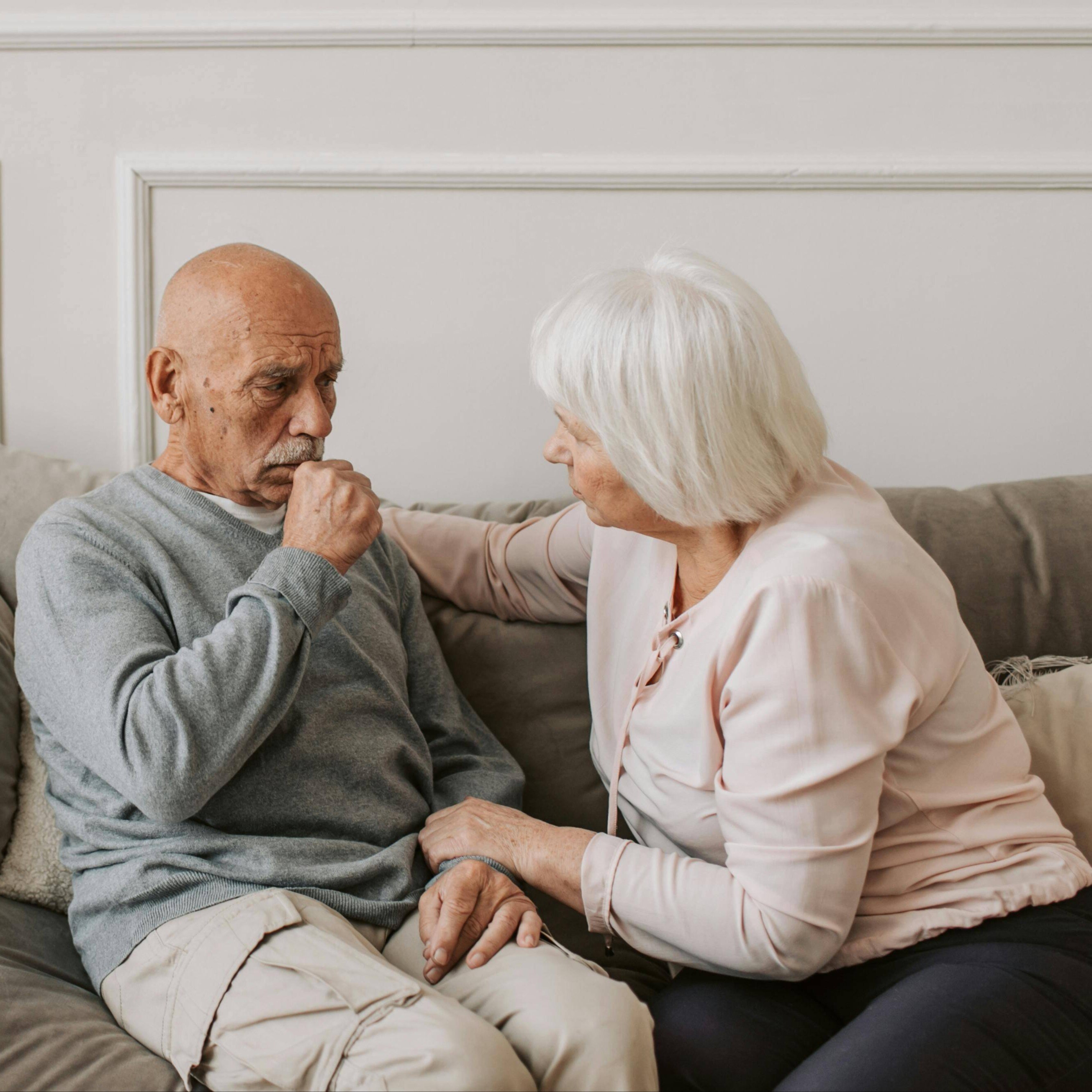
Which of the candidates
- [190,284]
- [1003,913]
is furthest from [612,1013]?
[190,284]

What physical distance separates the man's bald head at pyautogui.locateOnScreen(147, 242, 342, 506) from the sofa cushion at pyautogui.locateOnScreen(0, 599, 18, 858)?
0.34m

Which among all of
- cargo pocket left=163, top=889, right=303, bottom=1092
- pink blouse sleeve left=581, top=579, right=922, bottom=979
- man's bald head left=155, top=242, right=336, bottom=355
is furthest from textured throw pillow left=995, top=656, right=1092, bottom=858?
man's bald head left=155, top=242, right=336, bottom=355

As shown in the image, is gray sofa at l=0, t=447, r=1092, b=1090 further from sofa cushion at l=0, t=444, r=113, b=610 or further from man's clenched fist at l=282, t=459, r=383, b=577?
man's clenched fist at l=282, t=459, r=383, b=577

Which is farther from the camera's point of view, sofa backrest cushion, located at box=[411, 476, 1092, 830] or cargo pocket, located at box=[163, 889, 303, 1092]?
sofa backrest cushion, located at box=[411, 476, 1092, 830]

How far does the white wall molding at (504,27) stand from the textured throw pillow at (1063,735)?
3.83ft

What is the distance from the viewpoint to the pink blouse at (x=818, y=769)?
3.63 ft

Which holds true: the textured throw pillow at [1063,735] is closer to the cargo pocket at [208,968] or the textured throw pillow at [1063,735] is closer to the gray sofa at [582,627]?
the gray sofa at [582,627]

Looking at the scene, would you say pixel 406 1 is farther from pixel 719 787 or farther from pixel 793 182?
pixel 719 787

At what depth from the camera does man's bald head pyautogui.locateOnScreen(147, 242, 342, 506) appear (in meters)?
1.28

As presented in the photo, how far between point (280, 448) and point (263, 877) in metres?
0.53

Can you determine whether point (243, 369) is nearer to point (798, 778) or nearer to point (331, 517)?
point (331, 517)

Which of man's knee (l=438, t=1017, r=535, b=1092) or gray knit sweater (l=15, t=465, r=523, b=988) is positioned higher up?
gray knit sweater (l=15, t=465, r=523, b=988)

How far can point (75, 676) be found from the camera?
1.13 metres

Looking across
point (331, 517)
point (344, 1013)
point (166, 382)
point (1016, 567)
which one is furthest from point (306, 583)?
point (1016, 567)
